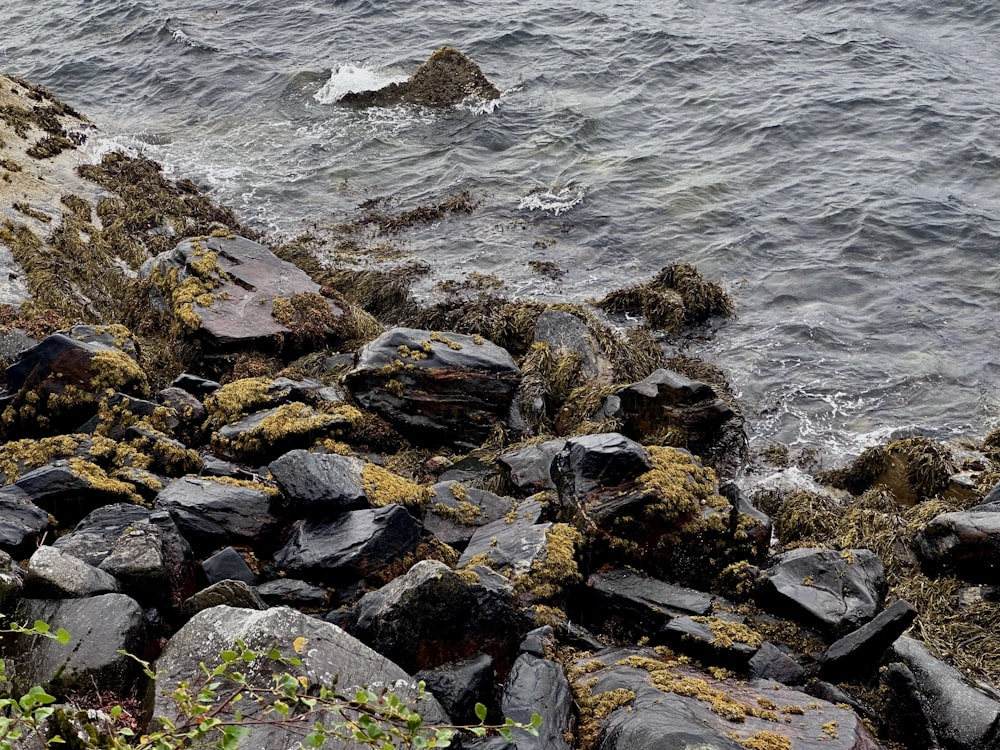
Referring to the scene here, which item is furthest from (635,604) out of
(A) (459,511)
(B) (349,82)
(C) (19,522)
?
(B) (349,82)

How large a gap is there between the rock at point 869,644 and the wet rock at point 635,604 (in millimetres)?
1210

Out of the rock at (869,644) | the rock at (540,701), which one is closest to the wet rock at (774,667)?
the rock at (869,644)

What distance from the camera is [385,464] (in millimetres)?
10273

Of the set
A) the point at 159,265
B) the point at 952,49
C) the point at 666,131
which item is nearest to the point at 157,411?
the point at 159,265

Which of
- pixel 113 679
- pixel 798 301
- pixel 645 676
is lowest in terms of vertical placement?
pixel 798 301

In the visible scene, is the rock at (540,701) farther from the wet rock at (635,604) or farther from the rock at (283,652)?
the wet rock at (635,604)

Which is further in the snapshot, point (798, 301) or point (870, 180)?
point (870, 180)

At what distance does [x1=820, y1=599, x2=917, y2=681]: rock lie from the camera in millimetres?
7195

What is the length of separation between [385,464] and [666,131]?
15.8 m

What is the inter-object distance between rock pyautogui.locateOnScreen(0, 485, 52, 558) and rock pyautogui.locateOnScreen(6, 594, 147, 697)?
127 cm

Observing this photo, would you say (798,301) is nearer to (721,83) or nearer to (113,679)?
(721,83)

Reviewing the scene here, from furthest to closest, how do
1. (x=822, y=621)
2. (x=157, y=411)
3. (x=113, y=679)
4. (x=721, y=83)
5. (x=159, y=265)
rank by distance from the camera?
(x=721, y=83) → (x=159, y=265) → (x=157, y=411) → (x=822, y=621) → (x=113, y=679)

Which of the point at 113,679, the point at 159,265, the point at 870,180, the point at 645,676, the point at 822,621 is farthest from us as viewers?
the point at 870,180

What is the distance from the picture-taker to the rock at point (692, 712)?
529cm
